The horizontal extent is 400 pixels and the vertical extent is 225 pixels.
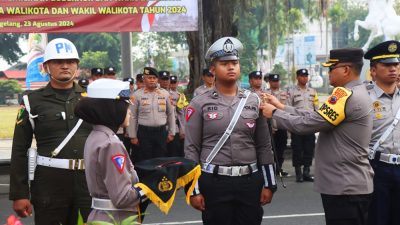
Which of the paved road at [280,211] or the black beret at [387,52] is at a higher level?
the black beret at [387,52]

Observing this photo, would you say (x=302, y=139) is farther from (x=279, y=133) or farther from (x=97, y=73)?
(x=97, y=73)

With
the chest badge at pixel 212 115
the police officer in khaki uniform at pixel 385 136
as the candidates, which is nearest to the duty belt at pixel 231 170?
the chest badge at pixel 212 115

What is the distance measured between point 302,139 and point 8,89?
2102 inches

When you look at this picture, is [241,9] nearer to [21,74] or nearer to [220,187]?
[220,187]

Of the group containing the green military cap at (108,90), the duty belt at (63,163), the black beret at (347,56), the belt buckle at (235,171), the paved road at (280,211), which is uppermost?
the black beret at (347,56)

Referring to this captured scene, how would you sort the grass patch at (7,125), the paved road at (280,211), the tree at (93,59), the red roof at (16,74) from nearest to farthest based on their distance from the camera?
1. the paved road at (280,211)
2. the grass patch at (7,125)
3. the tree at (93,59)
4. the red roof at (16,74)

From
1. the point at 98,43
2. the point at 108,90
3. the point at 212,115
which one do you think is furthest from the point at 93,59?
the point at 108,90

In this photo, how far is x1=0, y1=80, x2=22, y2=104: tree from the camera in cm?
6081

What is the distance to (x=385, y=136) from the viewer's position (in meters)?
5.94

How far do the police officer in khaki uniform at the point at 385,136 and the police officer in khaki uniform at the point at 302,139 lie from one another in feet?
16.9

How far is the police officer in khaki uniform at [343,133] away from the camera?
16.2 ft

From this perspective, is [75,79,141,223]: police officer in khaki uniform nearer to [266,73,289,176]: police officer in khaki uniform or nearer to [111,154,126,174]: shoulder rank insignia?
[111,154,126,174]: shoulder rank insignia

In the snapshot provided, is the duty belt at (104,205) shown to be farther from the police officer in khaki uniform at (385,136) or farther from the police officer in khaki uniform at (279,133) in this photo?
the police officer in khaki uniform at (279,133)

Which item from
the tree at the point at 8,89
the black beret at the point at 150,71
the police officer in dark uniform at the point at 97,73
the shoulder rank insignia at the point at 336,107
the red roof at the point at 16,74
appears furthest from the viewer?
the red roof at the point at 16,74
